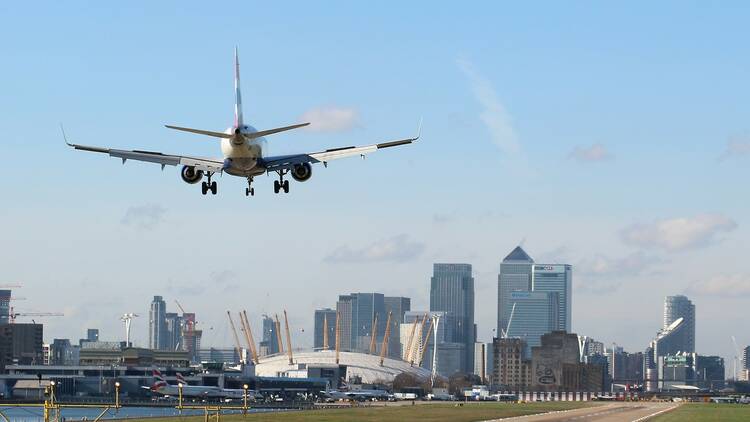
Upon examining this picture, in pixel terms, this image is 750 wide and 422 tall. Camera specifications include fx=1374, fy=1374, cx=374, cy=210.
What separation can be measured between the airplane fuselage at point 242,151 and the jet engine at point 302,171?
8.91 feet

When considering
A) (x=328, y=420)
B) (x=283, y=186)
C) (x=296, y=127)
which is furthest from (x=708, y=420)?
(x=296, y=127)

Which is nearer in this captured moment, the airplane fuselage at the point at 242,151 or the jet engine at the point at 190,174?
the airplane fuselage at the point at 242,151

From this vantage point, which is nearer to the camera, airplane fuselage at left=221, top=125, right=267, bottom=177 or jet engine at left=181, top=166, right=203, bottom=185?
airplane fuselage at left=221, top=125, right=267, bottom=177

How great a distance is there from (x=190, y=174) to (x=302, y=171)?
836cm

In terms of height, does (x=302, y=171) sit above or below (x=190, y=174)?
above

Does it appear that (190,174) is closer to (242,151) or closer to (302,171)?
(242,151)

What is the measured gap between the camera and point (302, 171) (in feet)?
336

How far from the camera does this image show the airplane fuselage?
325ft

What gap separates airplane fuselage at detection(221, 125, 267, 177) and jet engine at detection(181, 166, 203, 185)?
2.62 meters

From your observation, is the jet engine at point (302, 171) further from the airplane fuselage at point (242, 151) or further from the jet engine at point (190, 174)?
the jet engine at point (190, 174)

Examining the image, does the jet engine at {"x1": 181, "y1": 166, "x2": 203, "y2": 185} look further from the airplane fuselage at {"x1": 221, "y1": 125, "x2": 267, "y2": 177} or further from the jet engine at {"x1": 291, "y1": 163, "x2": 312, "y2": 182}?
the jet engine at {"x1": 291, "y1": 163, "x2": 312, "y2": 182}

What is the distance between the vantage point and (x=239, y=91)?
10494cm

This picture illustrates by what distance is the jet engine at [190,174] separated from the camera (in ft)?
335

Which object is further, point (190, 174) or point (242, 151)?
point (190, 174)
